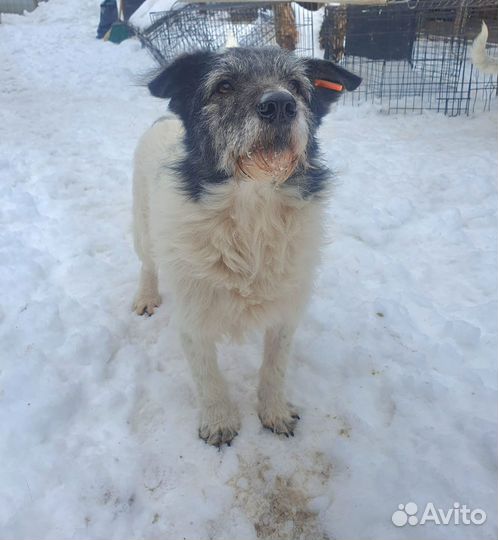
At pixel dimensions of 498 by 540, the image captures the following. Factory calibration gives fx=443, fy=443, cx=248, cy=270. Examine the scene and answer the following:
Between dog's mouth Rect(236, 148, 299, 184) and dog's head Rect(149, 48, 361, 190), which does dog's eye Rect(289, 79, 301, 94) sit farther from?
dog's mouth Rect(236, 148, 299, 184)

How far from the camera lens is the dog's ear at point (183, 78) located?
212 cm

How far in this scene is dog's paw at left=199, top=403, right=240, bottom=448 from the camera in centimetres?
224

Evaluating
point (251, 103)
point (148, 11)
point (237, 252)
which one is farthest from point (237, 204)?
point (148, 11)

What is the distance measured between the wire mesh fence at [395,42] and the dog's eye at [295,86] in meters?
4.75

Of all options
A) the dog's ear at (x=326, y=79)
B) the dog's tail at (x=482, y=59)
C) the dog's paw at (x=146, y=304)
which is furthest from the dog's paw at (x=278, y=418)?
the dog's tail at (x=482, y=59)

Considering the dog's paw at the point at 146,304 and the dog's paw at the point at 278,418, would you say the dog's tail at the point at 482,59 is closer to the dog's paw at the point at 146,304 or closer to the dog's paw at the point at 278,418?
the dog's paw at the point at 146,304

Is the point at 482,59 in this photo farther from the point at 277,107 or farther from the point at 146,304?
the point at 146,304

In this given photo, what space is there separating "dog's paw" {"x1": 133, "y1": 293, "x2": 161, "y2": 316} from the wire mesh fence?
477 centimetres

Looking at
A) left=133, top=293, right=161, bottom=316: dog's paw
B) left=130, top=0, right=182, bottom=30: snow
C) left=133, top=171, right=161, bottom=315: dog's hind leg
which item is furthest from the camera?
left=130, top=0, right=182, bottom=30: snow

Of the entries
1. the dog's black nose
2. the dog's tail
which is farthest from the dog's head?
the dog's tail

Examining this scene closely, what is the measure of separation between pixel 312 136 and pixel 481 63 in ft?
14.0

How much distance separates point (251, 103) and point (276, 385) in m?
1.43

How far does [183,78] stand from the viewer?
2195 millimetres

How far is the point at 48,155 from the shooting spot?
532 centimetres
